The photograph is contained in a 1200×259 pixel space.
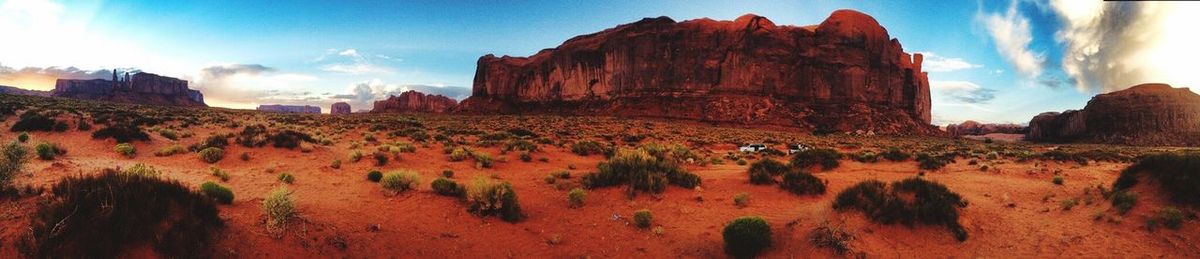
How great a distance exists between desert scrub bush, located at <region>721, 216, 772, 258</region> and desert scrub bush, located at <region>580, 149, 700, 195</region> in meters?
4.09

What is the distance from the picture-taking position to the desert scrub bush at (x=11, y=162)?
7145 millimetres

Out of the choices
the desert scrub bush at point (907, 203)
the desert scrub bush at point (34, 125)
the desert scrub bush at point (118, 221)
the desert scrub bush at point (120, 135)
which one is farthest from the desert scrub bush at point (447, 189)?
the desert scrub bush at point (34, 125)

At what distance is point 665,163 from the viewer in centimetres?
1471

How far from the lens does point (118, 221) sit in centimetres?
584

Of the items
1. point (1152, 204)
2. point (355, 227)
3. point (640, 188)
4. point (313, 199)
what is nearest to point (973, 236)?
point (1152, 204)

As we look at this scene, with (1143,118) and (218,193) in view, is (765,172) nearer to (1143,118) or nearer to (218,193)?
(218,193)

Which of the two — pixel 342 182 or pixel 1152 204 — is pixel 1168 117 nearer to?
pixel 1152 204

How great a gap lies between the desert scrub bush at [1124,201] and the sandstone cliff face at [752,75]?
215 ft

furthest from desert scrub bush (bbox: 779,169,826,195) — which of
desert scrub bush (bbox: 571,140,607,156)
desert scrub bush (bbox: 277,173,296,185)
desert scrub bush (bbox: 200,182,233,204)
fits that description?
desert scrub bush (bbox: 571,140,607,156)

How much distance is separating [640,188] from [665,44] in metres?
78.7

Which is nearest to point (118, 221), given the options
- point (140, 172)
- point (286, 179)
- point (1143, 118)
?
point (140, 172)

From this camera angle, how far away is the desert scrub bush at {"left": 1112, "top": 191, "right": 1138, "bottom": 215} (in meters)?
8.88

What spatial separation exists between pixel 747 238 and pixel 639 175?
5.14 metres

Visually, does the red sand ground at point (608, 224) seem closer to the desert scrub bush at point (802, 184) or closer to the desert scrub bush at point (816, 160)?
the desert scrub bush at point (802, 184)
